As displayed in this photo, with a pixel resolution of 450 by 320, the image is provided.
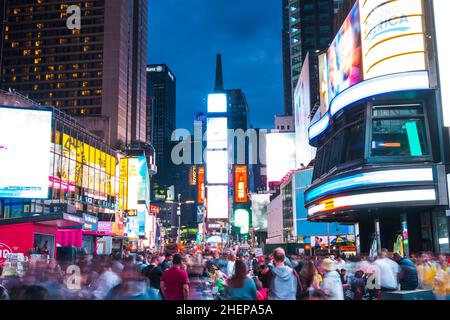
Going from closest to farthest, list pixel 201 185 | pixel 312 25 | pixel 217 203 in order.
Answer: pixel 312 25
pixel 217 203
pixel 201 185

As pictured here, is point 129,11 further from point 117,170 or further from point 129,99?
point 117,170

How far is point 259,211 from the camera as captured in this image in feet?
533

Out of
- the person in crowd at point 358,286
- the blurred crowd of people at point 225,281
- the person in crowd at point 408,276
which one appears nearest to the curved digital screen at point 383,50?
the blurred crowd of people at point 225,281

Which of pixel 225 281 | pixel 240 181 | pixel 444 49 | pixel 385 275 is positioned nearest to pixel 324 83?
pixel 444 49

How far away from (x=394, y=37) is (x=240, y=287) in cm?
2421

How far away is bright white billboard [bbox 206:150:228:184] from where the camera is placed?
143 metres

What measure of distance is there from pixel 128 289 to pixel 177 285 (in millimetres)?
2657

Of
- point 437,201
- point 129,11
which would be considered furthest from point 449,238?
point 129,11

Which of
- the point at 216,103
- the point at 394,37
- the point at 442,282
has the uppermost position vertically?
the point at 216,103

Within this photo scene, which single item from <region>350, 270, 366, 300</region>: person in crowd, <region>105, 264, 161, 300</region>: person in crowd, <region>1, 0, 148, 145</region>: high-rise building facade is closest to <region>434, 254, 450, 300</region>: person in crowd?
<region>350, 270, 366, 300</region>: person in crowd

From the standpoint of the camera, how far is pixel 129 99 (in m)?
145

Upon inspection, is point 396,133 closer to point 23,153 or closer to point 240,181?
point 23,153

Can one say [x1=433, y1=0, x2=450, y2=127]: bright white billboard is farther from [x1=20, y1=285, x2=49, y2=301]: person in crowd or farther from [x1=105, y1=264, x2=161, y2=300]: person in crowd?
[x1=20, y1=285, x2=49, y2=301]: person in crowd

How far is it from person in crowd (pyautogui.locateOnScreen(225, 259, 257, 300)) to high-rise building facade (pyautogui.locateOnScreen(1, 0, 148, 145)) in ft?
428
